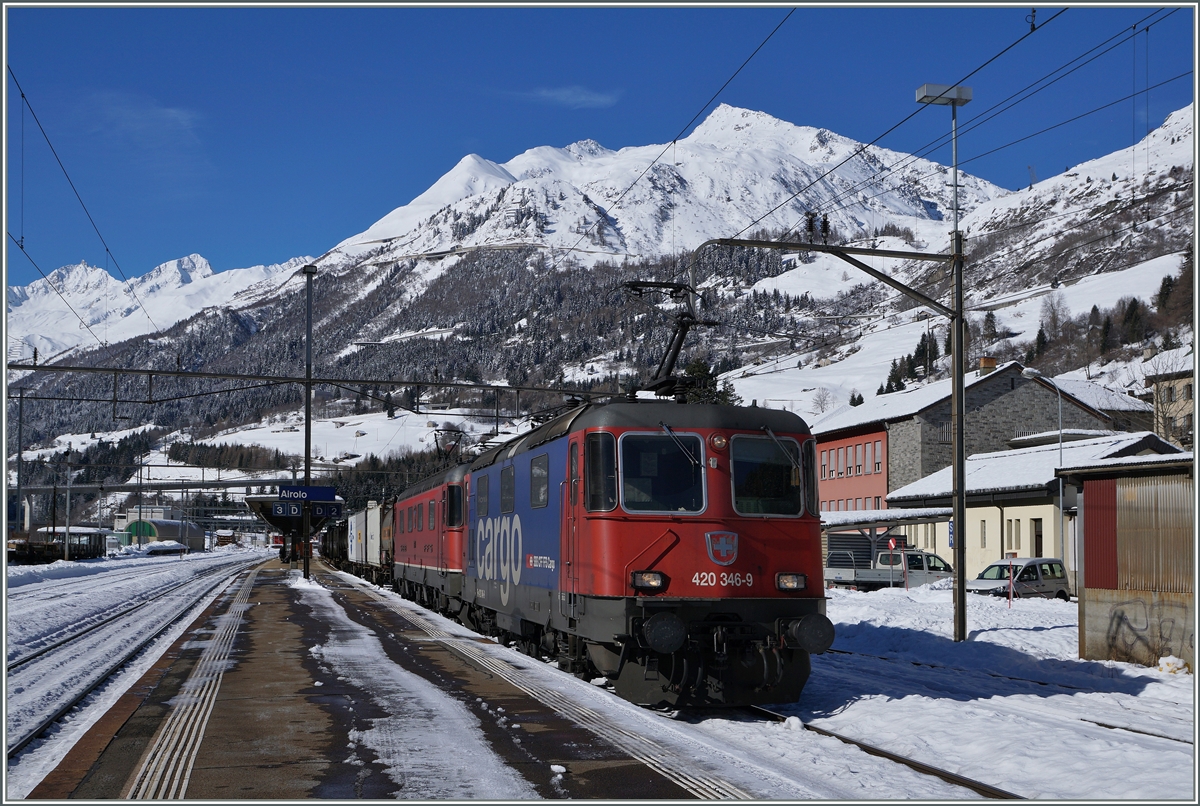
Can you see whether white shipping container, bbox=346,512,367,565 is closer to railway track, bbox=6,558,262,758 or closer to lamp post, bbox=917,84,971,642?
railway track, bbox=6,558,262,758

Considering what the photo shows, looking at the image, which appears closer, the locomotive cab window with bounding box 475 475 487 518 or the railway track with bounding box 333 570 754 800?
the railway track with bounding box 333 570 754 800

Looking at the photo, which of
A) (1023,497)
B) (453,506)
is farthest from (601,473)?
(1023,497)

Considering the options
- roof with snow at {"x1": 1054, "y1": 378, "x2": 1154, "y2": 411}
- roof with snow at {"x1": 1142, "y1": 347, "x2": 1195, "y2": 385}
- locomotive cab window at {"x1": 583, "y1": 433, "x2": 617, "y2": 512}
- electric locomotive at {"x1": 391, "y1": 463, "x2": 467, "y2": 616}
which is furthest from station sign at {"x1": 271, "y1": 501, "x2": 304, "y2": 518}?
roof with snow at {"x1": 1142, "y1": 347, "x2": 1195, "y2": 385}

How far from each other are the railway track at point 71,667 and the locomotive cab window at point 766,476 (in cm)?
724

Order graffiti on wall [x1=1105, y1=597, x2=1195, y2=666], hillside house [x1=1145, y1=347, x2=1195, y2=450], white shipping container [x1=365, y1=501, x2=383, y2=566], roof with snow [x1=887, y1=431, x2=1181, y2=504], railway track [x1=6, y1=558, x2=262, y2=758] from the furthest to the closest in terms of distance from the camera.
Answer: hillside house [x1=1145, y1=347, x2=1195, y2=450] → white shipping container [x1=365, y1=501, x2=383, y2=566] → roof with snow [x1=887, y1=431, x2=1181, y2=504] → graffiti on wall [x1=1105, y1=597, x2=1195, y2=666] → railway track [x1=6, y1=558, x2=262, y2=758]

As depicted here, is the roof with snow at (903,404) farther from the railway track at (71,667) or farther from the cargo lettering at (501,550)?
the railway track at (71,667)

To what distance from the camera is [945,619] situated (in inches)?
911

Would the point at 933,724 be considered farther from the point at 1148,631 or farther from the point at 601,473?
the point at 1148,631

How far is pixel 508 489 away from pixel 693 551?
565 centimetres

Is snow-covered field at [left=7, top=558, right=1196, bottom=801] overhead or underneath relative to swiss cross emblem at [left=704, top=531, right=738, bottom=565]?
underneath

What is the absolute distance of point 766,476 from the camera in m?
12.6

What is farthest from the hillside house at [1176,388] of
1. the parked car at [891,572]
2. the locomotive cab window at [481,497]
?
the locomotive cab window at [481,497]

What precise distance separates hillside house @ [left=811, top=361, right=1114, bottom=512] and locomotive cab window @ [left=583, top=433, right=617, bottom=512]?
1822 inches

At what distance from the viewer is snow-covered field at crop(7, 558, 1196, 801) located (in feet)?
27.9
